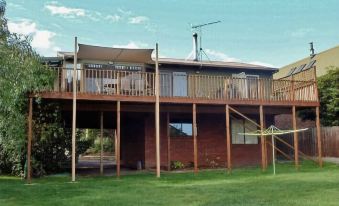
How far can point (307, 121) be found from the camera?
26828 millimetres

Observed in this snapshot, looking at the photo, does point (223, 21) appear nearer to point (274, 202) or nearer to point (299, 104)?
point (299, 104)

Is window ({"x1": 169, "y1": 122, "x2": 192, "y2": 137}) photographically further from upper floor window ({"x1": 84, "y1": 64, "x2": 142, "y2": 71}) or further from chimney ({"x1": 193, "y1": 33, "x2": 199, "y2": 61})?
chimney ({"x1": 193, "y1": 33, "x2": 199, "y2": 61})

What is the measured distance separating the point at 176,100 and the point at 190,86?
4.09 ft

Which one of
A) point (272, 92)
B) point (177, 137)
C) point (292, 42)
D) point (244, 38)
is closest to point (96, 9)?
point (177, 137)

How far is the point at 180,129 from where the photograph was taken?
68.7 feet

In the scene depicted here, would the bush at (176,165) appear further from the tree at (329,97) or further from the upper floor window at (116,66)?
the tree at (329,97)

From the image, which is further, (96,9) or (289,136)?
(289,136)

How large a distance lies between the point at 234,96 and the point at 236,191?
346 inches

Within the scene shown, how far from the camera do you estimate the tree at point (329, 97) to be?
22.5m

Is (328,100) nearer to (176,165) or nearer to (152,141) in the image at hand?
(176,165)

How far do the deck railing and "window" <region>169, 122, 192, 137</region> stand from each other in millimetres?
1633

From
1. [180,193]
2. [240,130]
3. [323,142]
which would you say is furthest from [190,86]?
[323,142]

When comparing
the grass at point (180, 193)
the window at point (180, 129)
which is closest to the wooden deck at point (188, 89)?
the window at point (180, 129)

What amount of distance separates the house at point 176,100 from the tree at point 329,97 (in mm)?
3094
